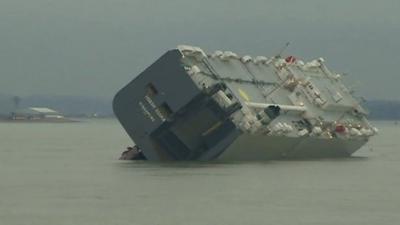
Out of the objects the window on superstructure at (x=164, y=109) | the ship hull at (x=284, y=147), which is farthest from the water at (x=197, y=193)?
the window on superstructure at (x=164, y=109)

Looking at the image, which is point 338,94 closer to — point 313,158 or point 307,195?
point 313,158

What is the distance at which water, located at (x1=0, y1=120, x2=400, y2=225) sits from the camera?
131 ft

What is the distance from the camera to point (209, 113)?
62.9m

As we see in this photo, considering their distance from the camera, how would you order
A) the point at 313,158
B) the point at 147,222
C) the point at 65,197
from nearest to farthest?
the point at 147,222 < the point at 65,197 < the point at 313,158

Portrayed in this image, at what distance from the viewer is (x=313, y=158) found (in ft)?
247

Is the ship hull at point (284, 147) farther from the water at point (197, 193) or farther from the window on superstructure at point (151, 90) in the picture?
the window on superstructure at point (151, 90)

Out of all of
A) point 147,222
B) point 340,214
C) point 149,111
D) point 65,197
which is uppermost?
point 149,111

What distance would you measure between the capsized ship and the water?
4.15 ft

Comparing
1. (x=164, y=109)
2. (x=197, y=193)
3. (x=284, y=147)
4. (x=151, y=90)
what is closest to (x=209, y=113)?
(x=164, y=109)

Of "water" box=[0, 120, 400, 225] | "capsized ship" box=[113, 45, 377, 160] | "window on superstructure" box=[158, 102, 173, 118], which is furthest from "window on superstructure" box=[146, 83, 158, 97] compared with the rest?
"water" box=[0, 120, 400, 225]

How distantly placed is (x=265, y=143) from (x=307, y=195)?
17.5 meters

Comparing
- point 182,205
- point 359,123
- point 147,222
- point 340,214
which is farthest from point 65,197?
point 359,123

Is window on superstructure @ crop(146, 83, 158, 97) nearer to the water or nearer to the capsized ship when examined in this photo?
the capsized ship

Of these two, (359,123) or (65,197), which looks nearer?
(65,197)
